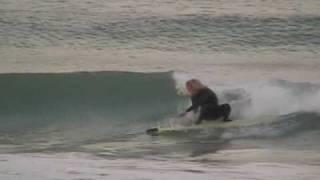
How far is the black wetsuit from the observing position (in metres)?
19.0

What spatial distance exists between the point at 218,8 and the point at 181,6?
1981 millimetres

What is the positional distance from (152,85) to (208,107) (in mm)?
10419

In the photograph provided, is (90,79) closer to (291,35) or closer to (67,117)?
(67,117)

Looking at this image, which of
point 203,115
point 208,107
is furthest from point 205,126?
Answer: point 208,107

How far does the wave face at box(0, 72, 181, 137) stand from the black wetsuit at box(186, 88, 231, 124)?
2451 millimetres

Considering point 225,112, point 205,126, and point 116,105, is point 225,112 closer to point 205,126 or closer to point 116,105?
point 205,126

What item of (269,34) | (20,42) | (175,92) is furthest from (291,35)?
(175,92)

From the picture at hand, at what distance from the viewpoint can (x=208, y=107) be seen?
1912 centimetres

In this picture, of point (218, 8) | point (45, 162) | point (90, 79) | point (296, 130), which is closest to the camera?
point (45, 162)

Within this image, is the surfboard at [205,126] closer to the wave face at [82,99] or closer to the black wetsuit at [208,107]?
the black wetsuit at [208,107]

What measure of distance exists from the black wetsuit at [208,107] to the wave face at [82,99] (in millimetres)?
2451

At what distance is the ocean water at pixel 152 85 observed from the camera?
45.8ft

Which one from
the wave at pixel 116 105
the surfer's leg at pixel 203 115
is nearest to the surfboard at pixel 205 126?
the surfer's leg at pixel 203 115

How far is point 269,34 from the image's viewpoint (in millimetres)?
45750
